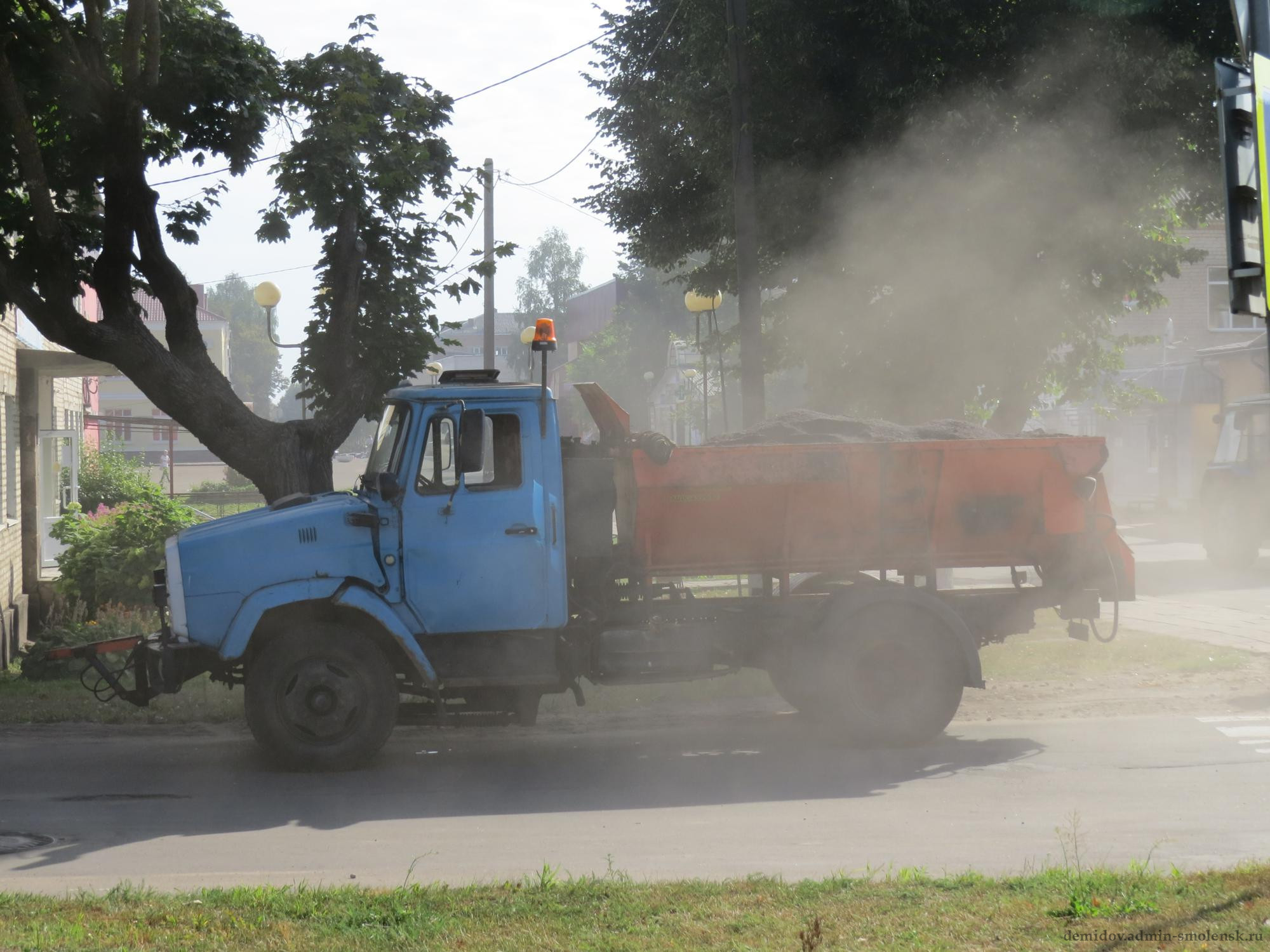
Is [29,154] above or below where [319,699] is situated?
above

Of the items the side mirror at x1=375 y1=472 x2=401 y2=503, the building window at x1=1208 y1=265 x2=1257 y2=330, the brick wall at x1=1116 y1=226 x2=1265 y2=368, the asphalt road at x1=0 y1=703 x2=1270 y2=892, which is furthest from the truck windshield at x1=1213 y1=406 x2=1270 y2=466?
the brick wall at x1=1116 y1=226 x2=1265 y2=368

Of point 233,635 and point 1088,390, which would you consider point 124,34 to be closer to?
point 233,635

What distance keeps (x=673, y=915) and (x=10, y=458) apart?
13447 millimetres

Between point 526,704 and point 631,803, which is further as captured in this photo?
point 526,704

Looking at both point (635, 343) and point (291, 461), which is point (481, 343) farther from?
point (291, 461)

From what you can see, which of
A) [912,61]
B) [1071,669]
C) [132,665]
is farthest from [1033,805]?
[912,61]

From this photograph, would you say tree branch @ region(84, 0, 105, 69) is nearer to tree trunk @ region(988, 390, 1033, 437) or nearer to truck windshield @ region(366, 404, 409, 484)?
truck windshield @ region(366, 404, 409, 484)

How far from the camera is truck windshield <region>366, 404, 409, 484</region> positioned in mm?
8250

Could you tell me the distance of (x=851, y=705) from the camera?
8.55 metres

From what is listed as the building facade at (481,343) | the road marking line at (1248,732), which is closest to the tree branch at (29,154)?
the road marking line at (1248,732)

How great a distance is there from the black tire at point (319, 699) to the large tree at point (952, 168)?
8567 millimetres

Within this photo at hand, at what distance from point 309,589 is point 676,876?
3.33 metres

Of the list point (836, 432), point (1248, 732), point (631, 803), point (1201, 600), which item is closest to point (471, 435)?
point (631, 803)

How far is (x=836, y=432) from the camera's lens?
31.2ft
